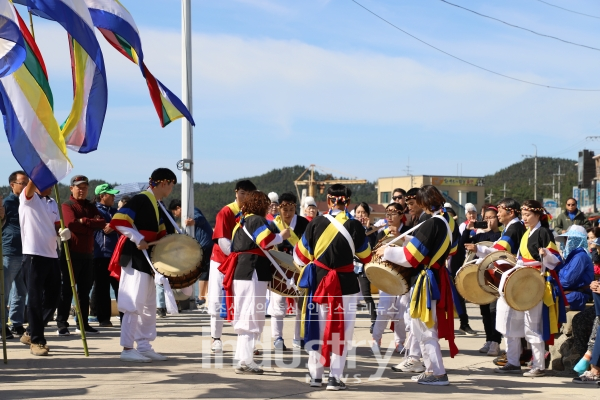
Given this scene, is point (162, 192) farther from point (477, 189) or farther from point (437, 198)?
point (477, 189)

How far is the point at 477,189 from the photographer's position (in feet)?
379

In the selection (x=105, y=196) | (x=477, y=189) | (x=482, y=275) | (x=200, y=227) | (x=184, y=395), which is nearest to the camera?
(x=184, y=395)

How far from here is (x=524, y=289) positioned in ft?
26.0

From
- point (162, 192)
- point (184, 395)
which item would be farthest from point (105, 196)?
point (184, 395)

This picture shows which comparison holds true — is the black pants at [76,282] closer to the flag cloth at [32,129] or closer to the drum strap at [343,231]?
the flag cloth at [32,129]

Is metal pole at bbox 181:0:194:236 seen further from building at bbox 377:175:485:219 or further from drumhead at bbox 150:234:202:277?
building at bbox 377:175:485:219

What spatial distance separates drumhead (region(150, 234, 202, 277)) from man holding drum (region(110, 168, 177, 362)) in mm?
149

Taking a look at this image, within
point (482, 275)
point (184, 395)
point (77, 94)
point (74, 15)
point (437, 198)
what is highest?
point (74, 15)

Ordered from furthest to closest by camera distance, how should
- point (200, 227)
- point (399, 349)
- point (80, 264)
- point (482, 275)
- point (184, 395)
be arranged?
point (200, 227) < point (80, 264) < point (399, 349) < point (482, 275) < point (184, 395)

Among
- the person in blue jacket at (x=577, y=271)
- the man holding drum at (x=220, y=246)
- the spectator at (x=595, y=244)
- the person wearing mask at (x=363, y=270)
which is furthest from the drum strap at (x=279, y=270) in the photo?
the spectator at (x=595, y=244)

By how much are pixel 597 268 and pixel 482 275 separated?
1.16m

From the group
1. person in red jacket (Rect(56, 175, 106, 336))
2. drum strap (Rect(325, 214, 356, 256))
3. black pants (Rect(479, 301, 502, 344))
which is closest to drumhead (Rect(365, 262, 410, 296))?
drum strap (Rect(325, 214, 356, 256))

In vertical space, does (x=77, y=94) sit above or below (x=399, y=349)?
above

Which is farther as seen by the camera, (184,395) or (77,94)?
(77,94)
